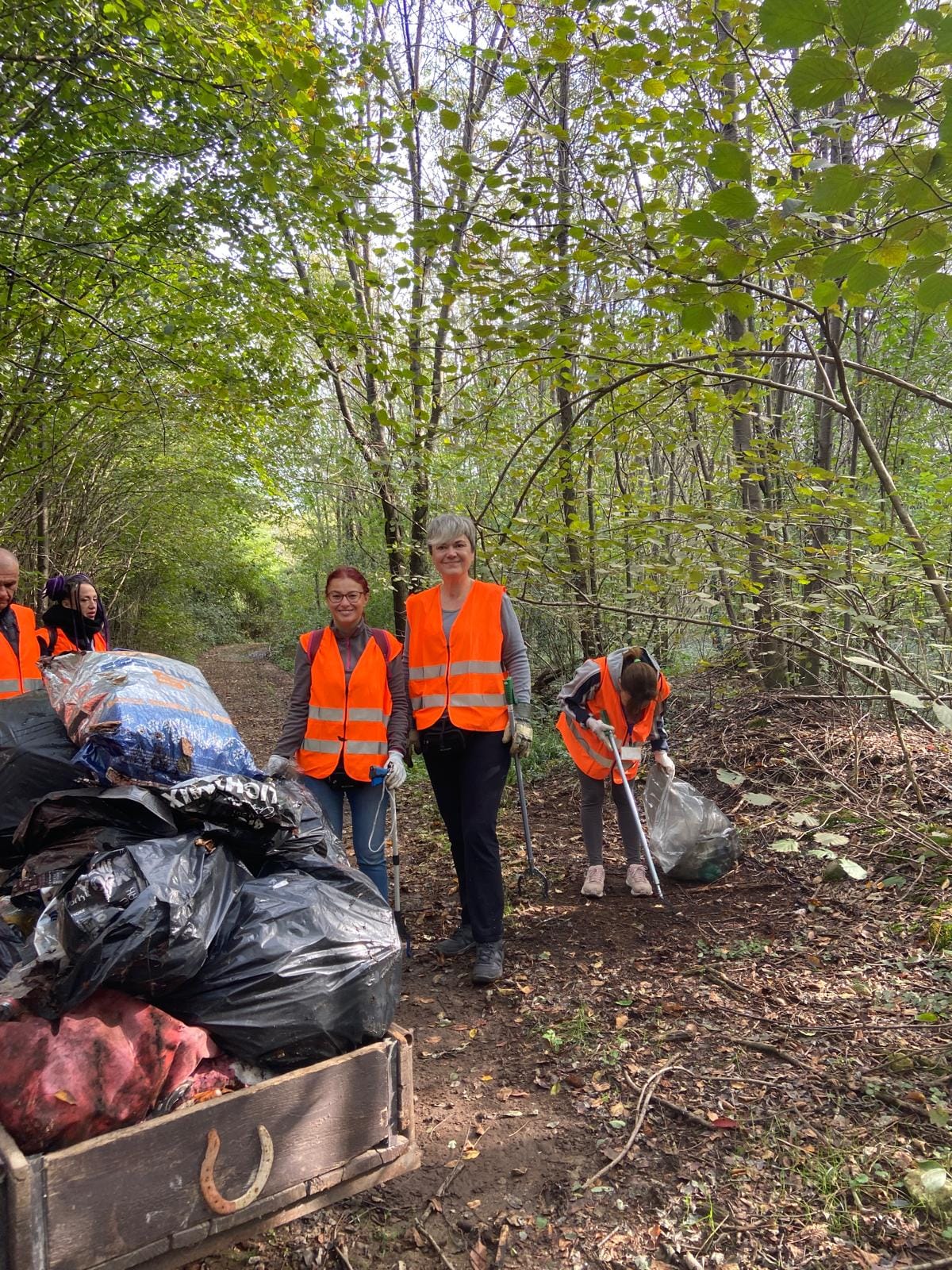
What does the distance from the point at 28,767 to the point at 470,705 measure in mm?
1782

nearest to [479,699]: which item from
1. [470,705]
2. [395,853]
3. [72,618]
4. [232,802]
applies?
[470,705]

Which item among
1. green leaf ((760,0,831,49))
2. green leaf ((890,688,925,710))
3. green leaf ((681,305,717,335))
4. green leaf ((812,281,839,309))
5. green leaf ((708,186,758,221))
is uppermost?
green leaf ((760,0,831,49))

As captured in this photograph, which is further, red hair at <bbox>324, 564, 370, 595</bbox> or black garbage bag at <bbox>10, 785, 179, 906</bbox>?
red hair at <bbox>324, 564, 370, 595</bbox>

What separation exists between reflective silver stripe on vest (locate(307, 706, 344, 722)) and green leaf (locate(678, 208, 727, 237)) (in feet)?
7.89

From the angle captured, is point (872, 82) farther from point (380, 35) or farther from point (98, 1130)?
point (380, 35)

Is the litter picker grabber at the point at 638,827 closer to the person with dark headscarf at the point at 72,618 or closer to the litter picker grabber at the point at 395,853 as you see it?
the litter picker grabber at the point at 395,853

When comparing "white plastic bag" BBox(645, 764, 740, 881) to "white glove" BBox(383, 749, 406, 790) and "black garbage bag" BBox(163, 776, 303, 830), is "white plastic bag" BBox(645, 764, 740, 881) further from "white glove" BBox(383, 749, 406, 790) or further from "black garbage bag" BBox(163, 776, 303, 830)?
"black garbage bag" BBox(163, 776, 303, 830)

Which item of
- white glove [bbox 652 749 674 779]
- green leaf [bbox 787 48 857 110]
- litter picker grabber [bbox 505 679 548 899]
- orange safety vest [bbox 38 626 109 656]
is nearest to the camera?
green leaf [bbox 787 48 857 110]

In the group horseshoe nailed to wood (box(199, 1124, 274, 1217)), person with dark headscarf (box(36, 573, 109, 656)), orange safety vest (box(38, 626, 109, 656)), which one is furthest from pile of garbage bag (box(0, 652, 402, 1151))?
person with dark headscarf (box(36, 573, 109, 656))

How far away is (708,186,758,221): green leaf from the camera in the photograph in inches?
69.4

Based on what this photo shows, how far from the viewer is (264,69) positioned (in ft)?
16.1

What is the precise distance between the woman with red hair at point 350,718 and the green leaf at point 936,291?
8.00 ft

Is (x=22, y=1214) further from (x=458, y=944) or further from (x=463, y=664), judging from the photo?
(x=458, y=944)

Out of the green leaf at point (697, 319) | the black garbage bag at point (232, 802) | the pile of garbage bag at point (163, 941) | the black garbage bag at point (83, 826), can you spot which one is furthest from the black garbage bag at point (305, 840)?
the green leaf at point (697, 319)
